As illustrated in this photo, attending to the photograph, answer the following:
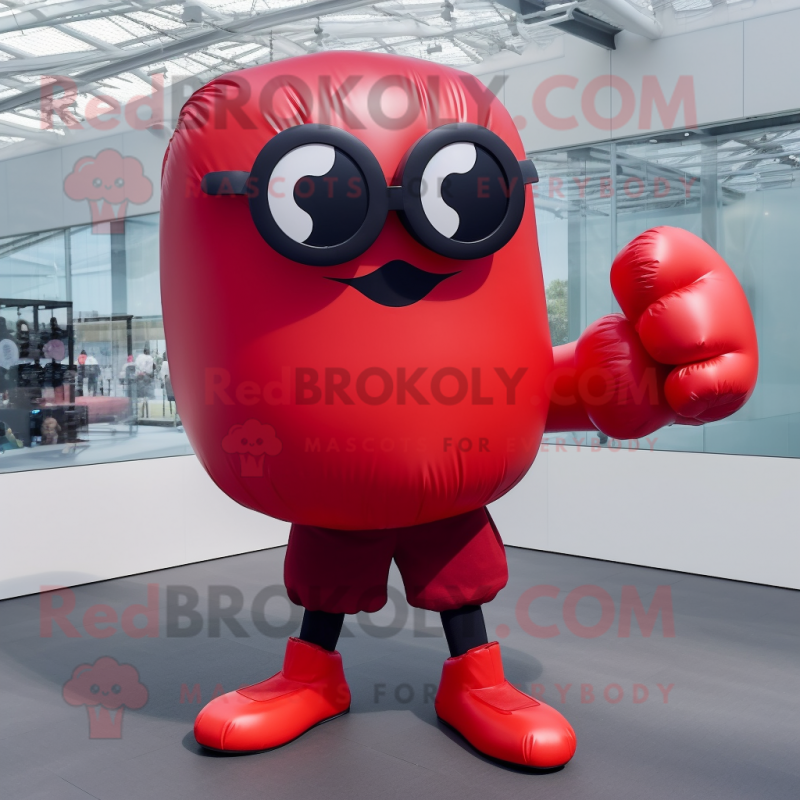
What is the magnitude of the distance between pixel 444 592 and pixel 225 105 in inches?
53.0

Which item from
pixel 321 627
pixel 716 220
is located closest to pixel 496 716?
pixel 321 627

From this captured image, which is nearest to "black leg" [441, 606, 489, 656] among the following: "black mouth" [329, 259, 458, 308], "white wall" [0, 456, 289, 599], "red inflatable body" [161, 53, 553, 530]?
"red inflatable body" [161, 53, 553, 530]

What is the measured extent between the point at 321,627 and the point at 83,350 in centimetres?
249

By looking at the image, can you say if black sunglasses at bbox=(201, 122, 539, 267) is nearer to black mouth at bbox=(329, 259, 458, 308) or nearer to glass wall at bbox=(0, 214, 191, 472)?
black mouth at bbox=(329, 259, 458, 308)

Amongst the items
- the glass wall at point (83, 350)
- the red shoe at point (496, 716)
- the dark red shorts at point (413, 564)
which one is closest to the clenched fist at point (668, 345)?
the dark red shorts at point (413, 564)

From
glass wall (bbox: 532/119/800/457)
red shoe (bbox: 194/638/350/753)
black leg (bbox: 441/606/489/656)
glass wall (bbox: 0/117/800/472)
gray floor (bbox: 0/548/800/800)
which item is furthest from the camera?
glass wall (bbox: 532/119/800/457)

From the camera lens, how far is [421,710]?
2586mm

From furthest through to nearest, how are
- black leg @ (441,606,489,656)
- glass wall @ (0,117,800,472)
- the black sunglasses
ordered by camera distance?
1. glass wall @ (0,117,800,472)
2. black leg @ (441,606,489,656)
3. the black sunglasses

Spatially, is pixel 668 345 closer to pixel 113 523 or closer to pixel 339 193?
pixel 339 193

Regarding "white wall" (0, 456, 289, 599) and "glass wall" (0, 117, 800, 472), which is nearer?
"white wall" (0, 456, 289, 599)

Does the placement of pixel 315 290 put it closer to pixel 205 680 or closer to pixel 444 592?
pixel 444 592

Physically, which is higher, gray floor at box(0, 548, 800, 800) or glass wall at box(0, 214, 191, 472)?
glass wall at box(0, 214, 191, 472)

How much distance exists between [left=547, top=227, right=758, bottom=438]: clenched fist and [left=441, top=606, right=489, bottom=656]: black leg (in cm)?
66

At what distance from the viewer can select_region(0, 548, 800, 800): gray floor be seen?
215 centimetres
